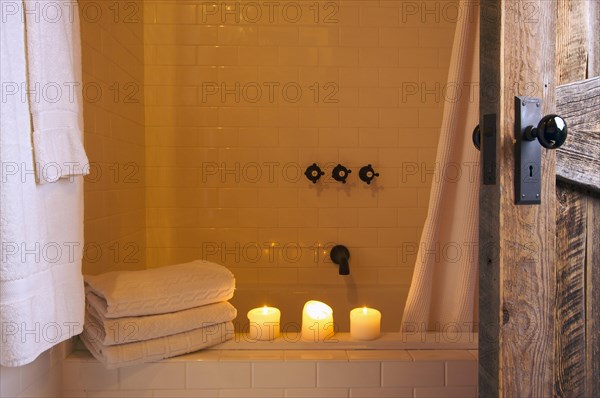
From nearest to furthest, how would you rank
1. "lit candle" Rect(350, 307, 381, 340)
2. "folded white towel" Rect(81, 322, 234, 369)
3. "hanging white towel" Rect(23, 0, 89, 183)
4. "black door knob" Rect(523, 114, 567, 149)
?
1. "black door knob" Rect(523, 114, 567, 149)
2. "hanging white towel" Rect(23, 0, 89, 183)
3. "folded white towel" Rect(81, 322, 234, 369)
4. "lit candle" Rect(350, 307, 381, 340)

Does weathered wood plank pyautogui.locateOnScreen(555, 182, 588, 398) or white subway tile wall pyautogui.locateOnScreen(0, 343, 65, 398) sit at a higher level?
weathered wood plank pyautogui.locateOnScreen(555, 182, 588, 398)

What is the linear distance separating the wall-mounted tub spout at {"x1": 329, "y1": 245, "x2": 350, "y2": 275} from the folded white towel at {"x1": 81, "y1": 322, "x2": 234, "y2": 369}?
3.26 feet

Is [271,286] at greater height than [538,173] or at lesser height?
lesser

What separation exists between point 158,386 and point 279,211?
1.32m

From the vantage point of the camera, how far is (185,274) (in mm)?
1643

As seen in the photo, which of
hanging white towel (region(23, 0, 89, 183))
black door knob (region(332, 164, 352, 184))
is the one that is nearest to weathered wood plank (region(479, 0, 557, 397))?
hanging white towel (region(23, 0, 89, 183))

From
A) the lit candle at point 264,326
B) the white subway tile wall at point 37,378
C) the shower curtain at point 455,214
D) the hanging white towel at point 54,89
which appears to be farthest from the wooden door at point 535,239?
the white subway tile wall at point 37,378

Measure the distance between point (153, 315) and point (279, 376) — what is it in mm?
380

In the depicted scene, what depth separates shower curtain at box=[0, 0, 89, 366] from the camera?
1.11 m

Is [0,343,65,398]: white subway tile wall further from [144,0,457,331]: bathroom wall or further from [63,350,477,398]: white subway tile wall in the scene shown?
[144,0,457,331]: bathroom wall

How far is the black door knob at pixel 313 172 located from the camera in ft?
8.67

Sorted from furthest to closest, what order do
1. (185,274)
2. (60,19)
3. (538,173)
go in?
1. (185,274)
2. (60,19)
3. (538,173)

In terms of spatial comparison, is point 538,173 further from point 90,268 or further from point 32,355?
point 90,268

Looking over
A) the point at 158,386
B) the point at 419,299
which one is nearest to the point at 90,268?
the point at 158,386
